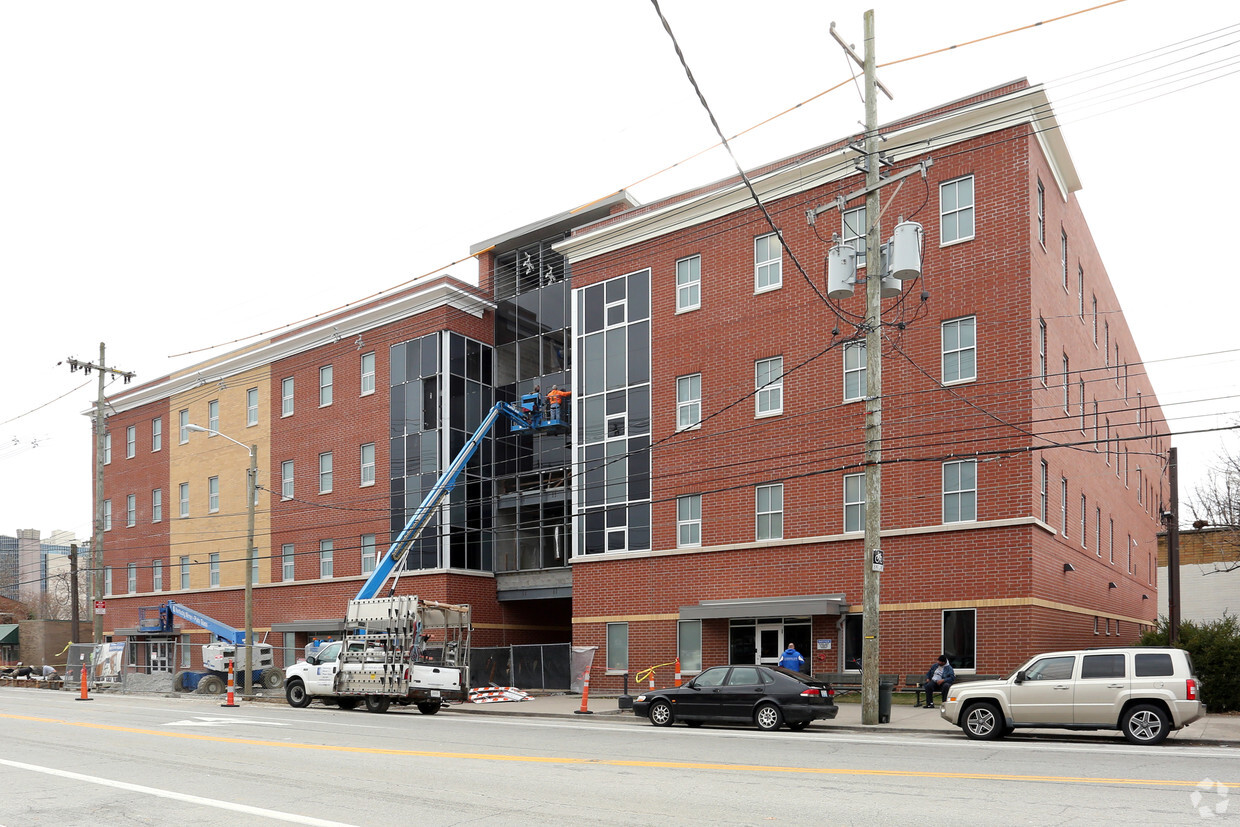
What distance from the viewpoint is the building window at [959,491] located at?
26859 millimetres

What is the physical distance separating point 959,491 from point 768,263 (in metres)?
8.91

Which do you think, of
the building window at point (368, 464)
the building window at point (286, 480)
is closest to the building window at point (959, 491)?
the building window at point (368, 464)

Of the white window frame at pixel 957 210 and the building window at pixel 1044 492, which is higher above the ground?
the white window frame at pixel 957 210

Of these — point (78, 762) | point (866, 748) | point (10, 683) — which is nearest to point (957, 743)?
point (866, 748)

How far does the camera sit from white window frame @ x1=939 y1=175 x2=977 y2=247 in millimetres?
27625

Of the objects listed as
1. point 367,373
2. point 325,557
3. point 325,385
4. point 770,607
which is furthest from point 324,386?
point 770,607

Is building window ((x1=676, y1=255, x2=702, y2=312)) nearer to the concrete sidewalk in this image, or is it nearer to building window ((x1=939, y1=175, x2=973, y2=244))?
building window ((x1=939, y1=175, x2=973, y2=244))

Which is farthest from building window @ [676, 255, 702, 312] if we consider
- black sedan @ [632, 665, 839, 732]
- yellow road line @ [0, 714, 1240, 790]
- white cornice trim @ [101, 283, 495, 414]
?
yellow road line @ [0, 714, 1240, 790]

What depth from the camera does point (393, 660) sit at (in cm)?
2758

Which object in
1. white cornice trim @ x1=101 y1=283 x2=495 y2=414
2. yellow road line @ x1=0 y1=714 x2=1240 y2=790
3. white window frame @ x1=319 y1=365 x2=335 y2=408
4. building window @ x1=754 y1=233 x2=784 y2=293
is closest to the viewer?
yellow road line @ x1=0 y1=714 x2=1240 y2=790

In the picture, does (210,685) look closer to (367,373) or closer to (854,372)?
(367,373)

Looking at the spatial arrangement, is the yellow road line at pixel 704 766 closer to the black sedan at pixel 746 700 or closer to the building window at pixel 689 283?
the black sedan at pixel 746 700

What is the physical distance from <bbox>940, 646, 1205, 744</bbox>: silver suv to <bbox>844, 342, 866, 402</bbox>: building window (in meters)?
11.7

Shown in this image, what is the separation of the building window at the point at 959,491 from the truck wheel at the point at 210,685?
26933 millimetres
